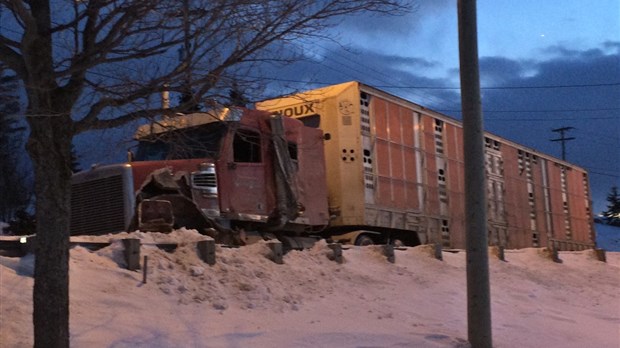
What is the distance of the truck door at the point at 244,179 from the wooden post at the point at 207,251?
2660 millimetres

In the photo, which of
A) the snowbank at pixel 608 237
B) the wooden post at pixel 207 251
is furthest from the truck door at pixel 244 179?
the snowbank at pixel 608 237

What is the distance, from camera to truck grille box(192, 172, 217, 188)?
11938 millimetres

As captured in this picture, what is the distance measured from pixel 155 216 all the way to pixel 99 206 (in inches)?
56.6

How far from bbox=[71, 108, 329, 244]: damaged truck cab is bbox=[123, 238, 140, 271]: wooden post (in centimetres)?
198

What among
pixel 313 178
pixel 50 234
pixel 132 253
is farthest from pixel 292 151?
pixel 50 234

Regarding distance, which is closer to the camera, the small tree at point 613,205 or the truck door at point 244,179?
the truck door at point 244,179

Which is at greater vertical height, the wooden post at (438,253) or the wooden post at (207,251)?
the wooden post at (207,251)

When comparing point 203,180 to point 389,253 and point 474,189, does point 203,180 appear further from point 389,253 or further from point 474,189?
point 474,189

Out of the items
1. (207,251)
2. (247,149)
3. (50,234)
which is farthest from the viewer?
(247,149)

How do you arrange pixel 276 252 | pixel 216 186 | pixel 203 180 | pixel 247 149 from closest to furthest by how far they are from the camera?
pixel 276 252 < pixel 203 180 < pixel 216 186 < pixel 247 149

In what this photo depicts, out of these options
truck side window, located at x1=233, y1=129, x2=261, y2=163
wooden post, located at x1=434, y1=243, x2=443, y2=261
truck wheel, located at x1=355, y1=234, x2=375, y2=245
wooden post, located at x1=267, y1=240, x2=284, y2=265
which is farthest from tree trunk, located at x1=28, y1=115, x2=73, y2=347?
truck wheel, located at x1=355, y1=234, x2=375, y2=245

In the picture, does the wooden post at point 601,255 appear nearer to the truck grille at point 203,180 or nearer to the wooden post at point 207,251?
the truck grille at point 203,180

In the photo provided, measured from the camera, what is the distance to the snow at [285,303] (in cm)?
734

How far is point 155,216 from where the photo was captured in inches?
428
